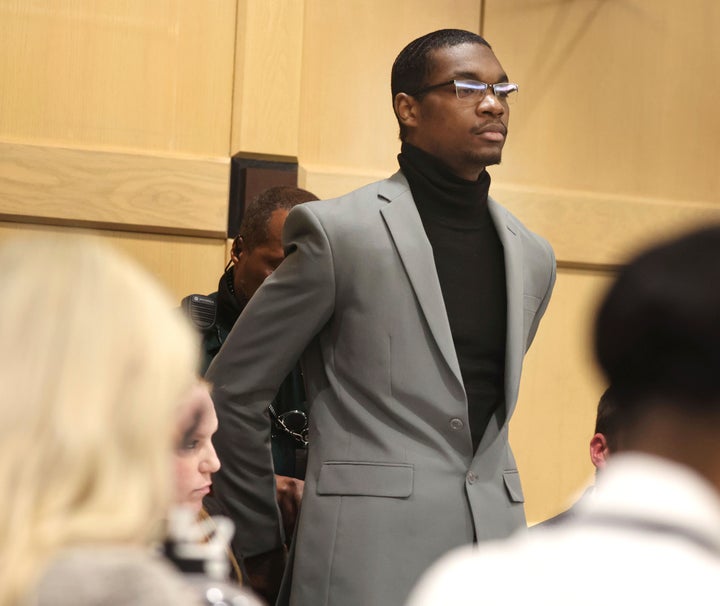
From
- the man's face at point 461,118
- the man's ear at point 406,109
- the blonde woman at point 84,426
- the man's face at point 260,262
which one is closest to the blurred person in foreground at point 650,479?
the blonde woman at point 84,426

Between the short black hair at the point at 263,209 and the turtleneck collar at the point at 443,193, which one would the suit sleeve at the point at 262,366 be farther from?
the short black hair at the point at 263,209

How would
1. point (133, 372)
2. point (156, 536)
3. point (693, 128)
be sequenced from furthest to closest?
point (693, 128) → point (156, 536) → point (133, 372)

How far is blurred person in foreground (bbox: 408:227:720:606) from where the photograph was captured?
3.08 ft

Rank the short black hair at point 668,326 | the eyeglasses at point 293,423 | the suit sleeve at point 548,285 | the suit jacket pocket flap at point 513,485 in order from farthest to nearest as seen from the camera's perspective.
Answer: the eyeglasses at point 293,423, the suit sleeve at point 548,285, the suit jacket pocket flap at point 513,485, the short black hair at point 668,326

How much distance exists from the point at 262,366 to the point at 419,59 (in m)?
0.71

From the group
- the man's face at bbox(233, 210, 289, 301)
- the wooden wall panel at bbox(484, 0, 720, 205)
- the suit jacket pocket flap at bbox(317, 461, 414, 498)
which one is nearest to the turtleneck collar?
the suit jacket pocket flap at bbox(317, 461, 414, 498)

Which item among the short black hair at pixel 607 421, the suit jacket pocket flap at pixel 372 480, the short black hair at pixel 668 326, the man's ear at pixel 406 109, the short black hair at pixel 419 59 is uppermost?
the short black hair at pixel 419 59

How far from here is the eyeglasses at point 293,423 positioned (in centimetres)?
284

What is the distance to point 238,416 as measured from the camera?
2457mm

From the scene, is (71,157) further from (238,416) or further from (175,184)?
(238,416)

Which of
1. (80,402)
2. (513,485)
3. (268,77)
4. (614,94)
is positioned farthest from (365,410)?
(614,94)

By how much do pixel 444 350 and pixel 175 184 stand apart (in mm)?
1423

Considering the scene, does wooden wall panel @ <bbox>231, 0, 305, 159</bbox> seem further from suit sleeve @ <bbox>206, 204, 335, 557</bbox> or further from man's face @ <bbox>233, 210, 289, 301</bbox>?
suit sleeve @ <bbox>206, 204, 335, 557</bbox>

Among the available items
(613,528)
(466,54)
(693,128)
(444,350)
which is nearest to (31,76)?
(466,54)
